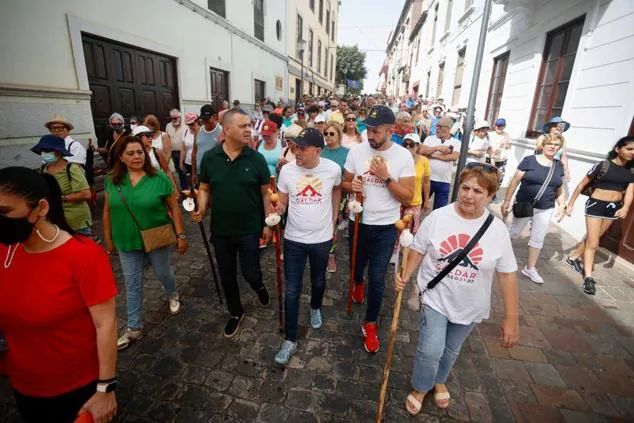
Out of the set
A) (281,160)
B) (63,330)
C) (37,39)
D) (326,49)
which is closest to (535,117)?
(281,160)

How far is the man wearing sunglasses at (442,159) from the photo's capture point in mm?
5266

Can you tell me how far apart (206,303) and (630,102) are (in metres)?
7.37

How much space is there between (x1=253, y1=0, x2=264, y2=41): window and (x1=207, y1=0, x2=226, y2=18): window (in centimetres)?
327

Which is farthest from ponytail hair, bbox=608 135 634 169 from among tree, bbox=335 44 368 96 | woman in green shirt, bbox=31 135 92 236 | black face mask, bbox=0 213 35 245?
tree, bbox=335 44 368 96

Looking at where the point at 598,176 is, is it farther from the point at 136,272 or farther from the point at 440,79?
the point at 440,79

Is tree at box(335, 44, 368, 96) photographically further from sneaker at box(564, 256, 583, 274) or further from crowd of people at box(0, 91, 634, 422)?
crowd of people at box(0, 91, 634, 422)

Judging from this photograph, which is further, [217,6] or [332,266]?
[217,6]

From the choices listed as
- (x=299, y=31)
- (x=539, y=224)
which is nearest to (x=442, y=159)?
(x=539, y=224)

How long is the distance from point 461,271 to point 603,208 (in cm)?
373

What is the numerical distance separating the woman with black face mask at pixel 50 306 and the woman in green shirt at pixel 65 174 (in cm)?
232

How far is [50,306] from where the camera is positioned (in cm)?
154

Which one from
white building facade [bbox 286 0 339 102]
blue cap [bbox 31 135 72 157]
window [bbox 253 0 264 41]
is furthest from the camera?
white building facade [bbox 286 0 339 102]

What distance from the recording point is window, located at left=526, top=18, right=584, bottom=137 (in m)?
7.25

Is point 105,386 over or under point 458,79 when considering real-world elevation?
under
